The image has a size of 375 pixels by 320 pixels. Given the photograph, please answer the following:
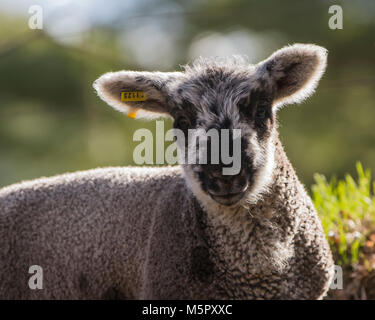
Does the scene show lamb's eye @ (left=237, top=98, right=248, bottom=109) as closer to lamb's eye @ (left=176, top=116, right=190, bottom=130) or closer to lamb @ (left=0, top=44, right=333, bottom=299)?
lamb @ (left=0, top=44, right=333, bottom=299)

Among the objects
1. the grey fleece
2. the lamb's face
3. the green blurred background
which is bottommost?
the grey fleece

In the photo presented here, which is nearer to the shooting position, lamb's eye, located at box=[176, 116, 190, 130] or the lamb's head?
the lamb's head

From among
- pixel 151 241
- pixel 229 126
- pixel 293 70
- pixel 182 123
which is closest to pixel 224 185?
pixel 229 126

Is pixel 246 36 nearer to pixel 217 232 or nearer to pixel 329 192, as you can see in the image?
pixel 329 192

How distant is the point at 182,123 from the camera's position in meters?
4.09

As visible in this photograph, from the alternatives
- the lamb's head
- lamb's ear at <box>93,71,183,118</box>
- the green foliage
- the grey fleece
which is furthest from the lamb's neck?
the green foliage

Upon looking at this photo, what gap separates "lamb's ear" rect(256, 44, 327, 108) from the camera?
412cm

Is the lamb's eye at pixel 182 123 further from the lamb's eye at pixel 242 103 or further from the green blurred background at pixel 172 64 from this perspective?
the green blurred background at pixel 172 64

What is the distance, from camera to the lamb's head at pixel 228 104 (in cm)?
365

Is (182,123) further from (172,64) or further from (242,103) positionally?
(172,64)

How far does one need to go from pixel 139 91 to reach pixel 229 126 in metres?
0.96

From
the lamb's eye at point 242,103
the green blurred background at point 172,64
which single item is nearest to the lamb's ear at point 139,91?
the lamb's eye at point 242,103
